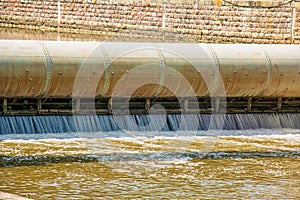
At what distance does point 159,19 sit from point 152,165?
27.2m

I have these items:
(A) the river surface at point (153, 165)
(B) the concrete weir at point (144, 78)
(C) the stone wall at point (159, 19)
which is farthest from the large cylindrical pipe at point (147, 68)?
(C) the stone wall at point (159, 19)

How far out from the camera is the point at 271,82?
2436cm

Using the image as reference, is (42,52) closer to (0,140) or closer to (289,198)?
(0,140)

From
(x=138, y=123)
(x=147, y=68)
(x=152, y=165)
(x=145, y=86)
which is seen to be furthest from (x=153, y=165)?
(x=147, y=68)

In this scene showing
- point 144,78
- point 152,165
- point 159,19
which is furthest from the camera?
point 159,19

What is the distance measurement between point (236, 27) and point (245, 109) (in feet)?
49.1

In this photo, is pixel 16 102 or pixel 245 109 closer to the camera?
pixel 16 102

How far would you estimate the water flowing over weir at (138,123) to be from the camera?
21.5m

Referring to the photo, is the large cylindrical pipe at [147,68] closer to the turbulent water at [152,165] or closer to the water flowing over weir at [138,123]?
the water flowing over weir at [138,123]

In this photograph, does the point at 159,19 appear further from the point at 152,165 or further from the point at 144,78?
the point at 152,165

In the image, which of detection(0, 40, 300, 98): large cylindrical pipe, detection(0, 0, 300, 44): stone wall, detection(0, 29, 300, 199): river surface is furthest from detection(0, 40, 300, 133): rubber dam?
detection(0, 0, 300, 44): stone wall

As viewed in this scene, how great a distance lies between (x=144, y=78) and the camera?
22906mm

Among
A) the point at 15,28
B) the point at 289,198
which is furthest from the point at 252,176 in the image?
the point at 15,28

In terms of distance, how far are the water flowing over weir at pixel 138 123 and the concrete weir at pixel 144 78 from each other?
26cm
